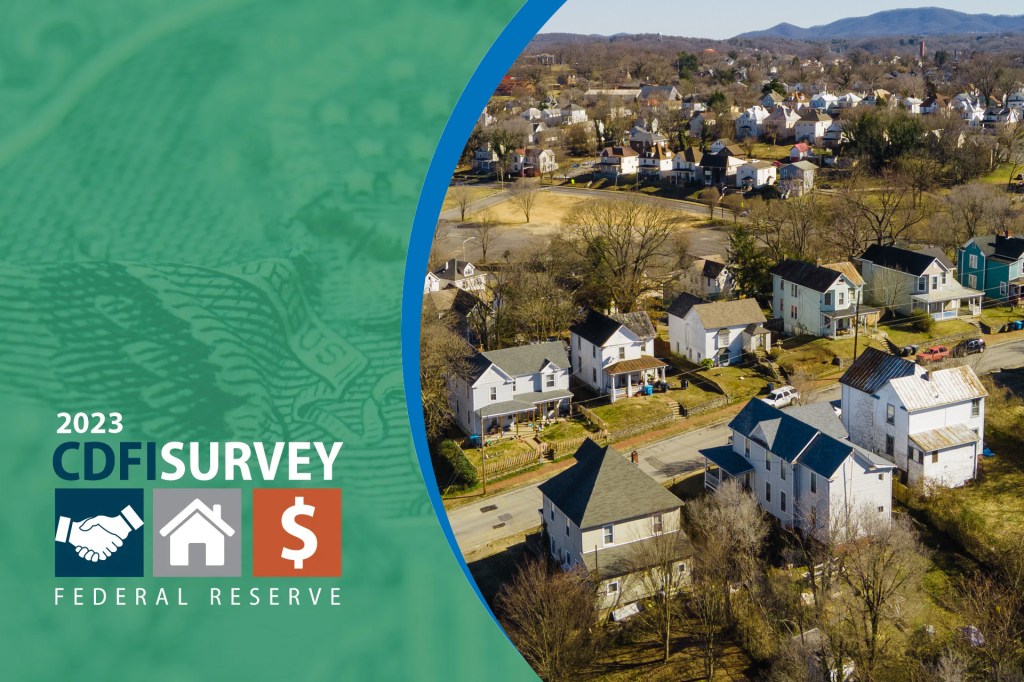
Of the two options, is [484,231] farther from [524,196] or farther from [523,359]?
[523,359]

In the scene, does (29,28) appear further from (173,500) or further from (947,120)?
(947,120)

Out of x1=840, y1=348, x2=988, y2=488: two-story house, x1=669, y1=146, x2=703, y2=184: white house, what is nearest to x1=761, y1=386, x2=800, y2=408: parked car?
x1=840, y1=348, x2=988, y2=488: two-story house

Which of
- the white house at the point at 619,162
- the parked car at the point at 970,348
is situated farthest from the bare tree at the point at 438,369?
the white house at the point at 619,162

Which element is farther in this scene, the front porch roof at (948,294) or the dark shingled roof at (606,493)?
the front porch roof at (948,294)

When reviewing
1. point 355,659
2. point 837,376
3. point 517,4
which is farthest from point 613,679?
point 837,376

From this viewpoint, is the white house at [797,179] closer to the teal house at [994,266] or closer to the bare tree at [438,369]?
the teal house at [994,266]

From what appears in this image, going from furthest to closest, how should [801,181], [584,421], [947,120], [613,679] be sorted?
[947,120]
[801,181]
[584,421]
[613,679]

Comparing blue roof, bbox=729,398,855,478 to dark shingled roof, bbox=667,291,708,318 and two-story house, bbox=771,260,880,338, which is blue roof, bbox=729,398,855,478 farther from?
two-story house, bbox=771,260,880,338
